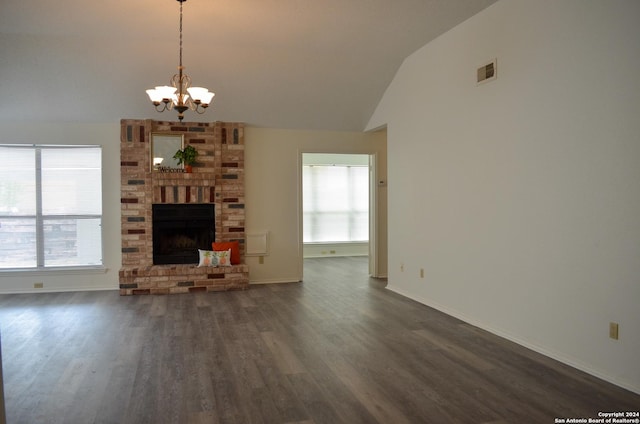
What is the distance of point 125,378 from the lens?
11.2 ft

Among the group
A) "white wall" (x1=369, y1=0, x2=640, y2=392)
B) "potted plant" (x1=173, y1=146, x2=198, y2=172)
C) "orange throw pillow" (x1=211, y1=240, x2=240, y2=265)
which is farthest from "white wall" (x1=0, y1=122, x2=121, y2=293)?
"white wall" (x1=369, y1=0, x2=640, y2=392)

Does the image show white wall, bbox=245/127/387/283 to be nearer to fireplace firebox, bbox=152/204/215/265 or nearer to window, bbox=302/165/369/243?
fireplace firebox, bbox=152/204/215/265

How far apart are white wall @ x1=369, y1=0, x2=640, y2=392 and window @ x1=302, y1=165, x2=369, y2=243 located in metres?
→ 4.79

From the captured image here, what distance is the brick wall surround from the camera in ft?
21.7

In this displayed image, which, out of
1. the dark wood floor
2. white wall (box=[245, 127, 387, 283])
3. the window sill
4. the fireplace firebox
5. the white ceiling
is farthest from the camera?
white wall (box=[245, 127, 387, 283])

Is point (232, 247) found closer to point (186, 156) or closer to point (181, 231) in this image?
point (181, 231)

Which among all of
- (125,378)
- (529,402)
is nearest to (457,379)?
(529,402)

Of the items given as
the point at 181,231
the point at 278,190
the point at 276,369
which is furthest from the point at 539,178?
the point at 181,231

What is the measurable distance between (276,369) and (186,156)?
426cm

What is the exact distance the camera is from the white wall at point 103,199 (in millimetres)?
6617

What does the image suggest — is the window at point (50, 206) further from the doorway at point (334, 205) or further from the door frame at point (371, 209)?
the doorway at point (334, 205)

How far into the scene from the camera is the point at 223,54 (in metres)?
5.79

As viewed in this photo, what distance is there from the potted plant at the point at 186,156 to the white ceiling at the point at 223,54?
0.50 meters

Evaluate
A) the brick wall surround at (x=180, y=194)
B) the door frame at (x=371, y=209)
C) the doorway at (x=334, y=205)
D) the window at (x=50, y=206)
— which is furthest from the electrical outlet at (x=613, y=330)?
the doorway at (x=334, y=205)
